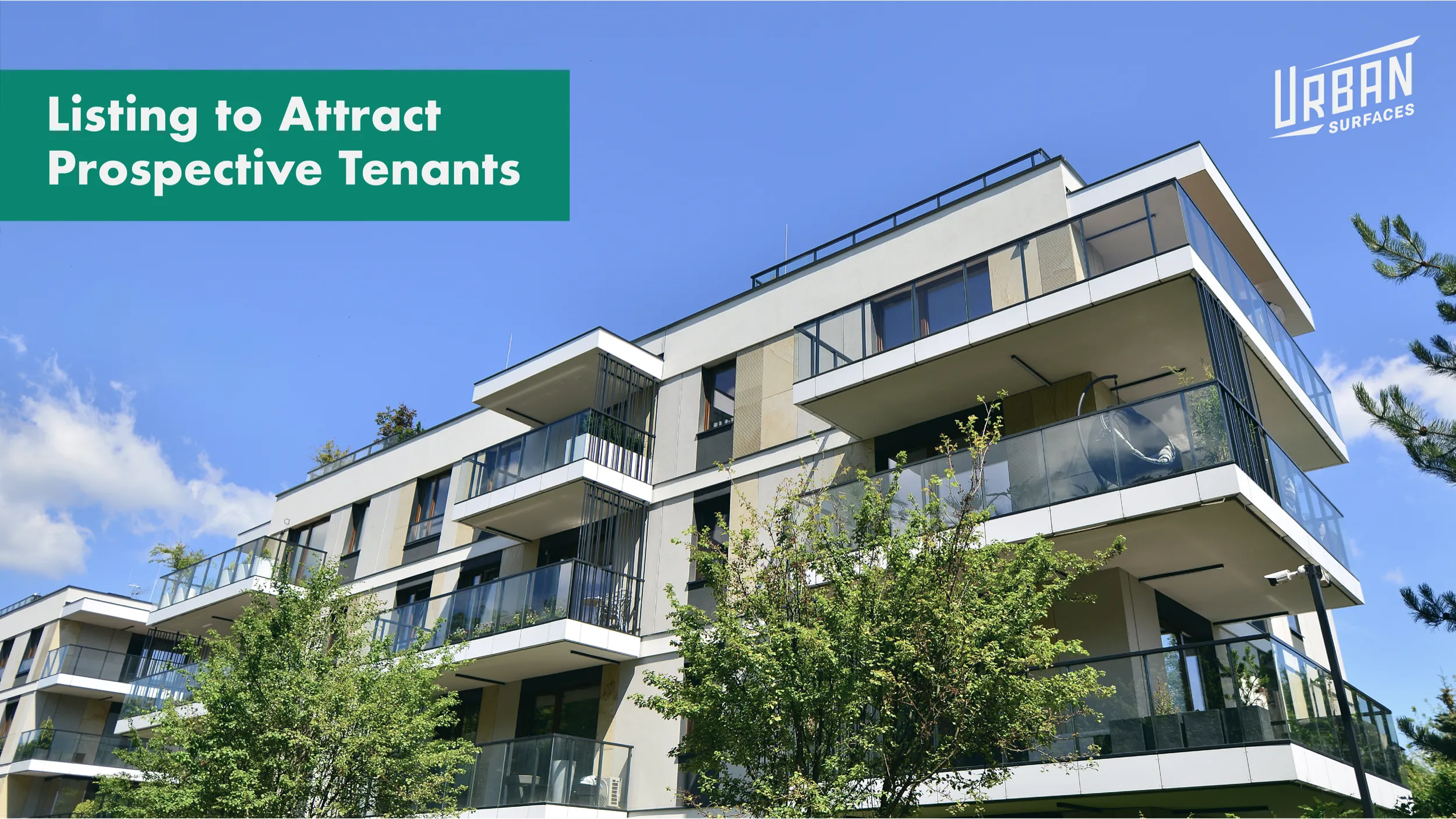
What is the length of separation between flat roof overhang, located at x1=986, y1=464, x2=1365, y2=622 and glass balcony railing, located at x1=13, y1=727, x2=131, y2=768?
30851 millimetres

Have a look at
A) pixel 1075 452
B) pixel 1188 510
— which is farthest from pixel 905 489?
pixel 1188 510

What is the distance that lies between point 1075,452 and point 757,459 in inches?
264

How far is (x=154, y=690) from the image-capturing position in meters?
26.9

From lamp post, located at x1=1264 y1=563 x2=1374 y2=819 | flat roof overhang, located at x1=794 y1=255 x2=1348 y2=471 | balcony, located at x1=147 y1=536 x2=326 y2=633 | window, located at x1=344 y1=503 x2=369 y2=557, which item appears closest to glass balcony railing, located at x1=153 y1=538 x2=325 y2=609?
balcony, located at x1=147 y1=536 x2=326 y2=633

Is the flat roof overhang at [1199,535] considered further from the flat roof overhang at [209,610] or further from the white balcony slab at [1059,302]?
the flat roof overhang at [209,610]

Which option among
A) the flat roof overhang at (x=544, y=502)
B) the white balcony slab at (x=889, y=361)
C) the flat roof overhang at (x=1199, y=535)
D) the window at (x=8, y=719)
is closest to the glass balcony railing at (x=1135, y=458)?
the flat roof overhang at (x=1199, y=535)

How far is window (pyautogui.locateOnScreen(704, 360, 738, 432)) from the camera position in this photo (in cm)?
1962

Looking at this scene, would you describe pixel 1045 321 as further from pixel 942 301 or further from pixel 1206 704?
pixel 1206 704

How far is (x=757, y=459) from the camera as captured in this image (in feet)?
59.4

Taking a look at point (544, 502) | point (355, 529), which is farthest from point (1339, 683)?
point (355, 529)

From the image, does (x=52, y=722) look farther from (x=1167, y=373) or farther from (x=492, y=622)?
(x=1167, y=373)

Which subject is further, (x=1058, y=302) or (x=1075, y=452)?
(x=1058, y=302)

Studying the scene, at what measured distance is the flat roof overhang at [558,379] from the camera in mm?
20500

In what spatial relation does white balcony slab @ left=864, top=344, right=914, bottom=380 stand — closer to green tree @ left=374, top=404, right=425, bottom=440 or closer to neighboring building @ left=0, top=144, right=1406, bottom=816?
neighboring building @ left=0, top=144, right=1406, bottom=816
